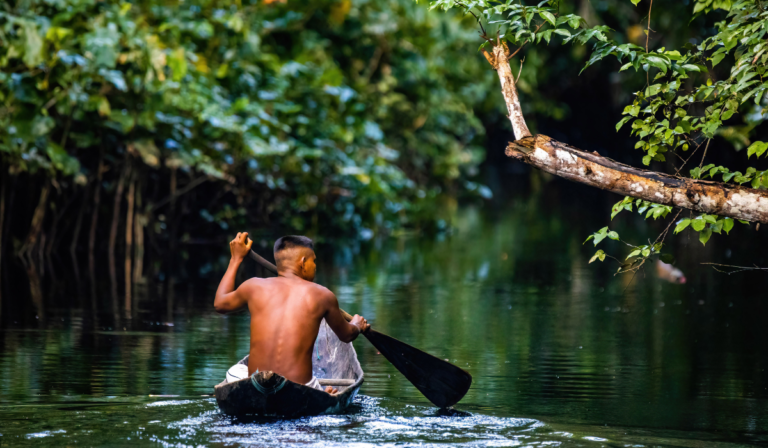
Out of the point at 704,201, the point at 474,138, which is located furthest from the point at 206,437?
the point at 474,138

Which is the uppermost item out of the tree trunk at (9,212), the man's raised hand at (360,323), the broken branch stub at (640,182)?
the tree trunk at (9,212)

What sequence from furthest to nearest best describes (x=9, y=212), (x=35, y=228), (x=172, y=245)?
(x=172, y=245) → (x=35, y=228) → (x=9, y=212)

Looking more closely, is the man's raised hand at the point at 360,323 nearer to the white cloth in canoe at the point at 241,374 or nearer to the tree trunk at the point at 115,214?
the white cloth in canoe at the point at 241,374

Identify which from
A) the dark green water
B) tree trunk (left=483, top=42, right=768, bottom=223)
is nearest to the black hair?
the dark green water

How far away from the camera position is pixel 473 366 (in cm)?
745

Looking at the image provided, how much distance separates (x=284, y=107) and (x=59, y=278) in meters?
5.53

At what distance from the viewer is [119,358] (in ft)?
24.6

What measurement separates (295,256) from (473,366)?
2220mm

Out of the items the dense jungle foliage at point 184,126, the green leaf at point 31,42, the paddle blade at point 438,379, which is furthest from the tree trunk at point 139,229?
the paddle blade at point 438,379

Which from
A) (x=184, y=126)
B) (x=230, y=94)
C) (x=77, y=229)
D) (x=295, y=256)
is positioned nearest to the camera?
(x=295, y=256)

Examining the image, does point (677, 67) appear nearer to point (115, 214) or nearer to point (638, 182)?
point (638, 182)

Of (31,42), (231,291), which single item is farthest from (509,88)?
(31,42)

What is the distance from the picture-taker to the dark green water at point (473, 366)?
521 centimetres

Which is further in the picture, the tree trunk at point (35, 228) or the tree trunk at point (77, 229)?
the tree trunk at point (77, 229)
